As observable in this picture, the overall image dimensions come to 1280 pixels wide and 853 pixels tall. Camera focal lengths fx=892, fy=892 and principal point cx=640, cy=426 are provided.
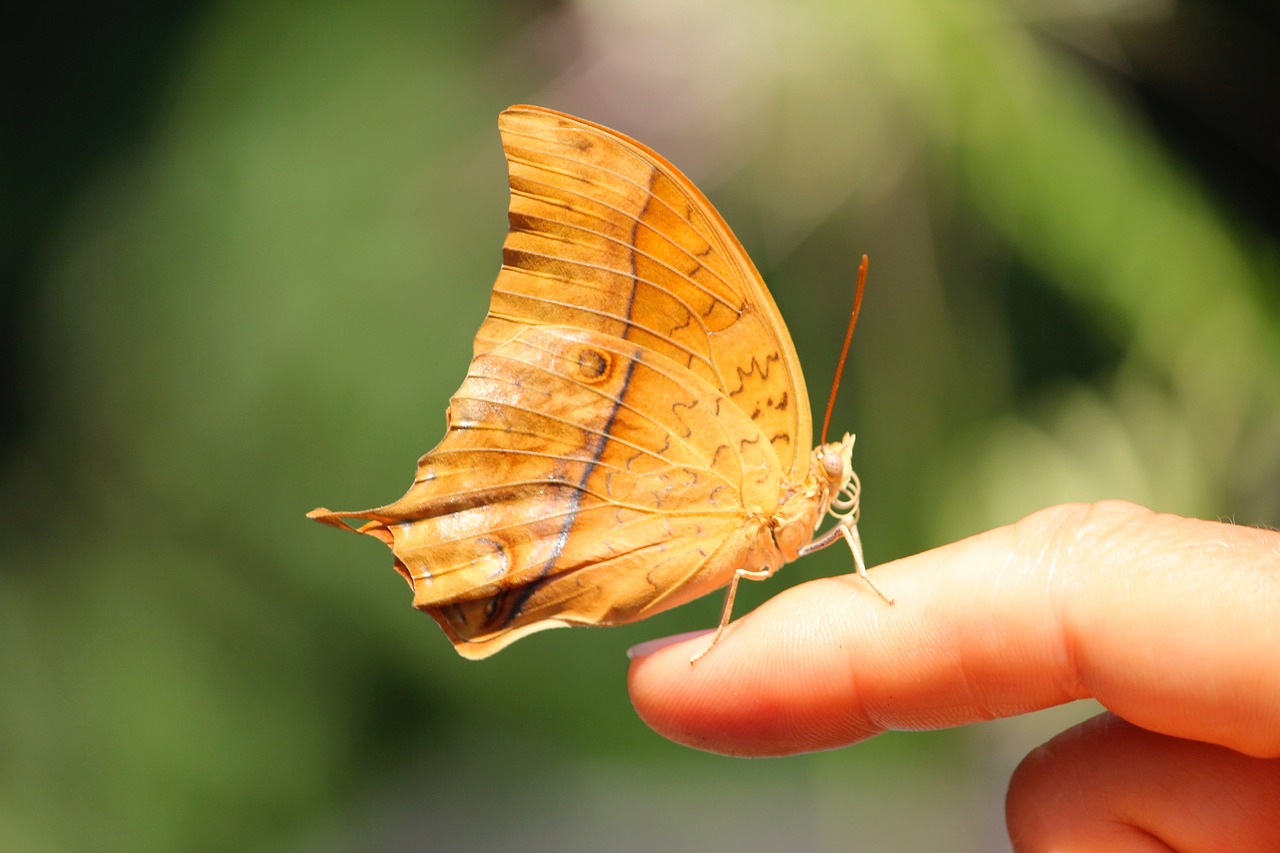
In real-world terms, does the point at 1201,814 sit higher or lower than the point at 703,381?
lower

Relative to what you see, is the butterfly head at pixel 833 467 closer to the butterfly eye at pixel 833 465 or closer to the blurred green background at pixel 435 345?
the butterfly eye at pixel 833 465

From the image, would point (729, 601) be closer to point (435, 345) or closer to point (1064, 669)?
point (1064, 669)

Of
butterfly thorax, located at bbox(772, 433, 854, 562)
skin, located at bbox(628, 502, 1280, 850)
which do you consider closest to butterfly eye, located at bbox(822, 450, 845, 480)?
butterfly thorax, located at bbox(772, 433, 854, 562)

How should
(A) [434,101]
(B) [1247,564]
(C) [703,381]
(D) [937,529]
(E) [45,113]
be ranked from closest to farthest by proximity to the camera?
(B) [1247,564] < (C) [703,381] < (D) [937,529] < (E) [45,113] < (A) [434,101]

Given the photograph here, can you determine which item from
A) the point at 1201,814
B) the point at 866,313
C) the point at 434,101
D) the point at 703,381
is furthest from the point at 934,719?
the point at 434,101

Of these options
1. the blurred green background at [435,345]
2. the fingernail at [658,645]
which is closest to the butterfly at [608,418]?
the fingernail at [658,645]

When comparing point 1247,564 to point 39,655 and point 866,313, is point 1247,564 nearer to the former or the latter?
point 866,313

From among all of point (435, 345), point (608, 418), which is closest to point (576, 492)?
point (608, 418)
